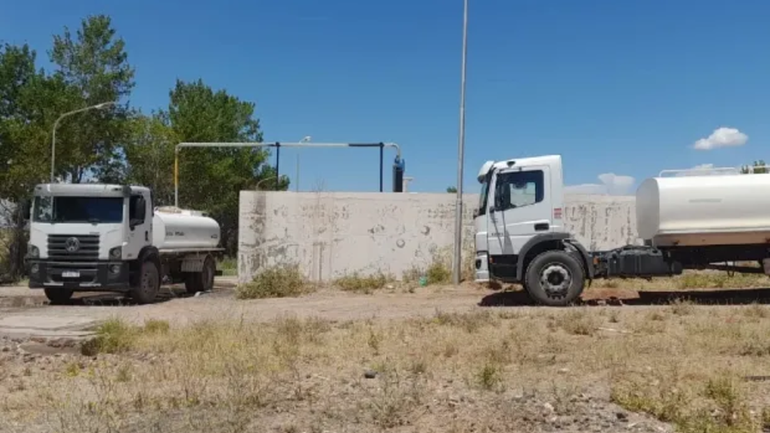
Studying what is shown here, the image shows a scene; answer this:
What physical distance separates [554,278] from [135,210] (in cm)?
1070

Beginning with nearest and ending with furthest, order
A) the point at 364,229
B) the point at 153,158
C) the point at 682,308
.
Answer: the point at 682,308, the point at 364,229, the point at 153,158

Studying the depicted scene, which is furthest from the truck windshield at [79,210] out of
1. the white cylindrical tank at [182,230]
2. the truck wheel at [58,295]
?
the white cylindrical tank at [182,230]

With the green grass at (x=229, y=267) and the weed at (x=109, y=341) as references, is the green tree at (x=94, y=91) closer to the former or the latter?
the green grass at (x=229, y=267)

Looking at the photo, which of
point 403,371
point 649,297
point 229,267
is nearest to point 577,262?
point 649,297

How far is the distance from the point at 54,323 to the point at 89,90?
25.2 m

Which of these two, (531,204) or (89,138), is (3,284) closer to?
(89,138)

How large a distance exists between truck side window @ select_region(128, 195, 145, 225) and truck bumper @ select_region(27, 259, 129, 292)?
1.18 m

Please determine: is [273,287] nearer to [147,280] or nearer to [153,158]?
[147,280]

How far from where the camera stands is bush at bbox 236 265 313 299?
20.0 meters

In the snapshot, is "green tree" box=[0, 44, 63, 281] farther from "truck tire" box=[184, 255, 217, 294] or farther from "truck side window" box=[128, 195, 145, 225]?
"truck side window" box=[128, 195, 145, 225]

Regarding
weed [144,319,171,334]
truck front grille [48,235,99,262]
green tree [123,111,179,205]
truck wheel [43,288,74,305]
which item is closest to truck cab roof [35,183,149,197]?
truck front grille [48,235,99,262]

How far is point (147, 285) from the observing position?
1906 centimetres

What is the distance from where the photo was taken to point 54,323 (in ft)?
45.3

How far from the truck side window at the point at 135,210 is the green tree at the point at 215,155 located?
88.3ft
